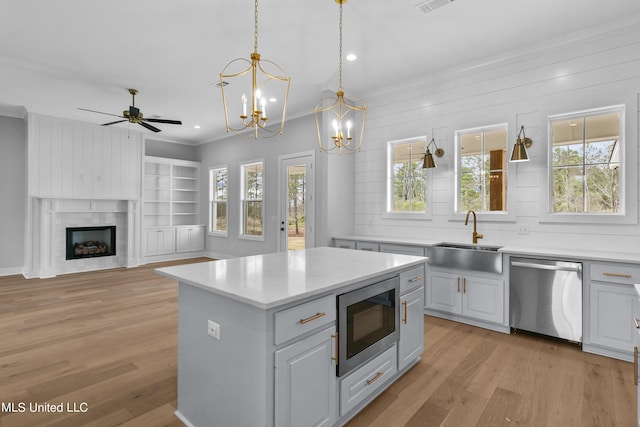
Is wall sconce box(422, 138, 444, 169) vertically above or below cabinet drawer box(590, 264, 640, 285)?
above

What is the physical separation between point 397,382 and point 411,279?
2.48ft

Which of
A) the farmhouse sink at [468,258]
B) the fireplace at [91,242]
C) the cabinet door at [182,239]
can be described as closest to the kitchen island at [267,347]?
the farmhouse sink at [468,258]

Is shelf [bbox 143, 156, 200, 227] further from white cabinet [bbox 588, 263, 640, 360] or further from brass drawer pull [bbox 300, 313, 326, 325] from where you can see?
white cabinet [bbox 588, 263, 640, 360]

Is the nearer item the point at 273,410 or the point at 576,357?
the point at 273,410

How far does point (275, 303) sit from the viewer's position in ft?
4.70

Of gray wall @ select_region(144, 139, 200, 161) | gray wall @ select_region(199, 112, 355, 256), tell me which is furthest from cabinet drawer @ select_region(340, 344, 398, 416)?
gray wall @ select_region(144, 139, 200, 161)

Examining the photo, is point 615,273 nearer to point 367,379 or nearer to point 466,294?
point 466,294

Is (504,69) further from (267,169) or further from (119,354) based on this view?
(119,354)

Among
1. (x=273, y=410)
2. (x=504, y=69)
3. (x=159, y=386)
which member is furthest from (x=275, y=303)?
(x=504, y=69)

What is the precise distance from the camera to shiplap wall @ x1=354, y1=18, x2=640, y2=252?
3.22 metres

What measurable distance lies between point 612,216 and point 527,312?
1.26 meters

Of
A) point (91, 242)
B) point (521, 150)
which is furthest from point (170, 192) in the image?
point (521, 150)

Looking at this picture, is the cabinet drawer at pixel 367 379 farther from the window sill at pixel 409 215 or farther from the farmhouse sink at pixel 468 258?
the window sill at pixel 409 215

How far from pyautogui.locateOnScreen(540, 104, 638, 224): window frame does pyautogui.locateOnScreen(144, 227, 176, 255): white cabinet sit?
7.23m
